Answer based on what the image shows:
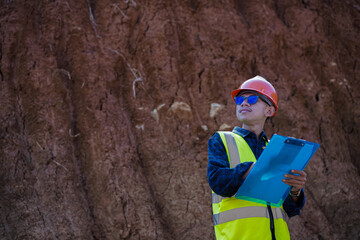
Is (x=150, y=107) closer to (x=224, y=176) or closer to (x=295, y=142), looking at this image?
(x=224, y=176)

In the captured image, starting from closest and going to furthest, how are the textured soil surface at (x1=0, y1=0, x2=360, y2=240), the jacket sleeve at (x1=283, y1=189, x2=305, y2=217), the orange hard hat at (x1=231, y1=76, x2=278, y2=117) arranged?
the jacket sleeve at (x1=283, y1=189, x2=305, y2=217)
the orange hard hat at (x1=231, y1=76, x2=278, y2=117)
the textured soil surface at (x1=0, y1=0, x2=360, y2=240)

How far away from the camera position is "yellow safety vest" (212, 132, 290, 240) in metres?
2.31

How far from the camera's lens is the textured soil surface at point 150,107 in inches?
169

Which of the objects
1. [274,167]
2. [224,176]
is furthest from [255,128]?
[224,176]

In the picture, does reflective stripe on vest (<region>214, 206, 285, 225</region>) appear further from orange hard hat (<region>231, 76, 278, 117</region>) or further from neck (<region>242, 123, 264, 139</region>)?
orange hard hat (<region>231, 76, 278, 117</region>)

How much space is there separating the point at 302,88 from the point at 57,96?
3.66 metres

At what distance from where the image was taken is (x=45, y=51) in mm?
4820

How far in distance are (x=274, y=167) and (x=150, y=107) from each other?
2907mm

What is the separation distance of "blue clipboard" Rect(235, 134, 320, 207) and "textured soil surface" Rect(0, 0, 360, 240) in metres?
2.23

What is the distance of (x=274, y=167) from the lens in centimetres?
223

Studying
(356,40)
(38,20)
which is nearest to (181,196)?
(38,20)

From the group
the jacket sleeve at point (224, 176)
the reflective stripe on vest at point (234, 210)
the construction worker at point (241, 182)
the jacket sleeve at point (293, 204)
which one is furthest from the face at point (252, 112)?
the jacket sleeve at point (293, 204)

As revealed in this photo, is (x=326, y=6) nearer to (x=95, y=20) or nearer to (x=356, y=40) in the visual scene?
(x=356, y=40)

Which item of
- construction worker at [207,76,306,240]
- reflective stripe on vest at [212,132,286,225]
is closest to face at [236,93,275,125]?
construction worker at [207,76,306,240]
